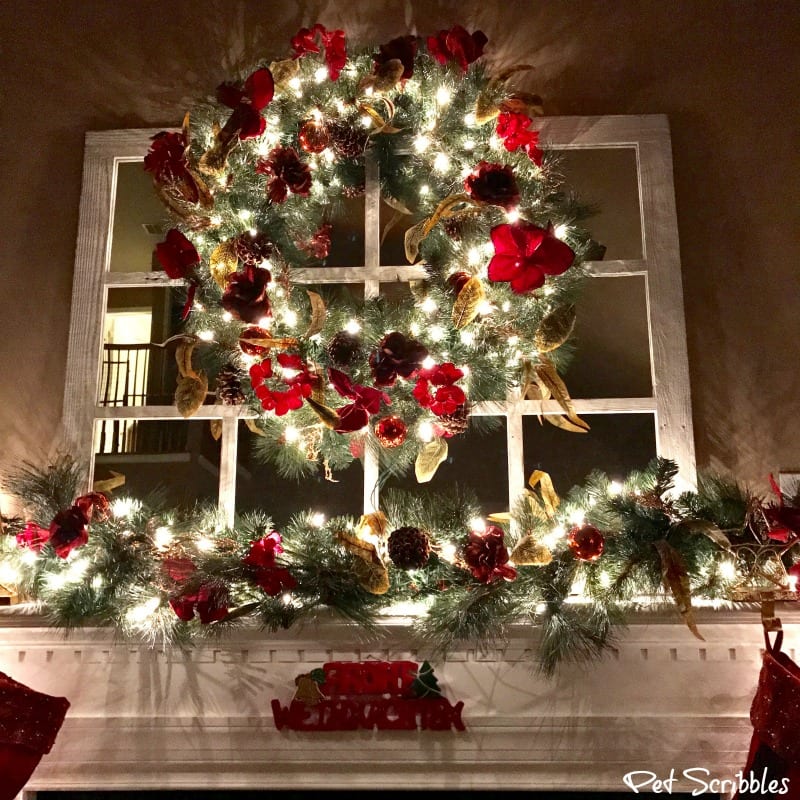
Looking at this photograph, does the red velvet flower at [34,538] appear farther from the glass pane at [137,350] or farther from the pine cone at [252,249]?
the pine cone at [252,249]

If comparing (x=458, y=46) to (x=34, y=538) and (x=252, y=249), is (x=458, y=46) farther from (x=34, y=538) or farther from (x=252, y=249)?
(x=34, y=538)

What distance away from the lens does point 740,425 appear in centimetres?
169

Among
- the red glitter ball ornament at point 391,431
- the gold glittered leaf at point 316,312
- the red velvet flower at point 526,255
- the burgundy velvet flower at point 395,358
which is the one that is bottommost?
the red glitter ball ornament at point 391,431

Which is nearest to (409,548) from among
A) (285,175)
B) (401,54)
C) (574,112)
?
(285,175)

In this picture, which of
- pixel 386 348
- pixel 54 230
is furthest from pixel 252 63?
pixel 386 348

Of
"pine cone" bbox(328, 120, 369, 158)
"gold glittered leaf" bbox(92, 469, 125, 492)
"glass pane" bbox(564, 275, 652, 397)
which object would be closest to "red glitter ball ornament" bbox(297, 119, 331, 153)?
"pine cone" bbox(328, 120, 369, 158)

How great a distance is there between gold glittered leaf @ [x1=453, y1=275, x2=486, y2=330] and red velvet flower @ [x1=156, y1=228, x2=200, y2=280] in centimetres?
Answer: 58

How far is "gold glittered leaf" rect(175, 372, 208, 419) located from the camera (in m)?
1.63

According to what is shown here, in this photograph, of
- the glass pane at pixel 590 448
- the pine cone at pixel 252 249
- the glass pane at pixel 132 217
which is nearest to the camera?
the pine cone at pixel 252 249

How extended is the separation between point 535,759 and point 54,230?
1690 millimetres

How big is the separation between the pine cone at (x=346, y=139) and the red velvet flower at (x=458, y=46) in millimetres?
259

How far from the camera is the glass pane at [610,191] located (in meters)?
1.90

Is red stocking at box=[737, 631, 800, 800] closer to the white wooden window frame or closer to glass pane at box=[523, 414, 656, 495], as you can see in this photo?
the white wooden window frame

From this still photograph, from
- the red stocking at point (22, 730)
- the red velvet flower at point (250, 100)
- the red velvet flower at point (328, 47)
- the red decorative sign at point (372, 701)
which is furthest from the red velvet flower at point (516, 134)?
the red stocking at point (22, 730)
